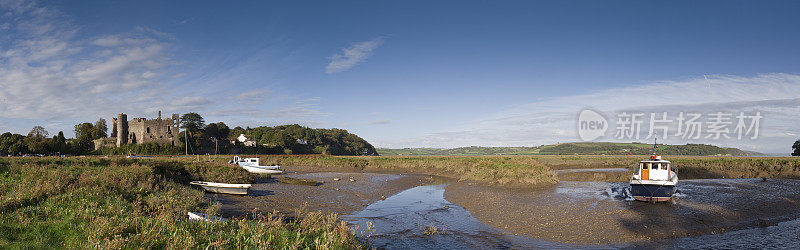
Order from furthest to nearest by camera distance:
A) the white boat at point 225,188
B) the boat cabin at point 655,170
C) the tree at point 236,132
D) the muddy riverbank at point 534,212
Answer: the tree at point 236,132
the boat cabin at point 655,170
the white boat at point 225,188
the muddy riverbank at point 534,212

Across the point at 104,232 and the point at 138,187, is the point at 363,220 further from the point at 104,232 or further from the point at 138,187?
the point at 104,232

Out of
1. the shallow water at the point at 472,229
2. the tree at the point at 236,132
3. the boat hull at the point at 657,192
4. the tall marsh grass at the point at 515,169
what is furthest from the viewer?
Result: the tree at the point at 236,132

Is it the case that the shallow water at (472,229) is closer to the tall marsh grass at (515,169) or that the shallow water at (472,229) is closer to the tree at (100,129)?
the tall marsh grass at (515,169)

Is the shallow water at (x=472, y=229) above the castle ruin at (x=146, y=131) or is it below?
below

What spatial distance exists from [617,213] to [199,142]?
94.5 meters

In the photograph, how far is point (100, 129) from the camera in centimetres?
10319

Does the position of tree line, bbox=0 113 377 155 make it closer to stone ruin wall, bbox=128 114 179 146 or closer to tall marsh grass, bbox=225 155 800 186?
stone ruin wall, bbox=128 114 179 146

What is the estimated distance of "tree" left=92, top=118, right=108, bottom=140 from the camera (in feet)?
330

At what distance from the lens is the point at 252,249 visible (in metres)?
6.63

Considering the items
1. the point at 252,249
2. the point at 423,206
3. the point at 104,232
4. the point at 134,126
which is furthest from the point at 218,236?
the point at 134,126

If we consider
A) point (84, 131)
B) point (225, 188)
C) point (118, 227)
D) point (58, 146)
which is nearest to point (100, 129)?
point (84, 131)

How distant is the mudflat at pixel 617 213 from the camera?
1343 cm

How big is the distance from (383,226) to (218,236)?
27.6 ft

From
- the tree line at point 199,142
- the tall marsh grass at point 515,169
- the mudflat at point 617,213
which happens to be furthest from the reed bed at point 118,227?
the tree line at point 199,142
